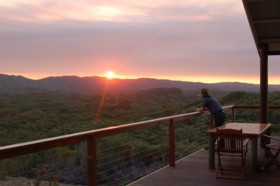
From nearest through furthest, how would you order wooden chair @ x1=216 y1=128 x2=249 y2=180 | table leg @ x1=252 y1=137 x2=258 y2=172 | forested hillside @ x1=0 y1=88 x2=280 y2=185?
wooden chair @ x1=216 y1=128 x2=249 y2=180 → table leg @ x1=252 y1=137 x2=258 y2=172 → forested hillside @ x1=0 y1=88 x2=280 y2=185

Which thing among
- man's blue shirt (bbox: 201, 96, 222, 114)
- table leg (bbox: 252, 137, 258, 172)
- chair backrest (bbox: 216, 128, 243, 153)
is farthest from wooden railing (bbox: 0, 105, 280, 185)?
man's blue shirt (bbox: 201, 96, 222, 114)

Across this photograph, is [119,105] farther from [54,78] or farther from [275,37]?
[275,37]

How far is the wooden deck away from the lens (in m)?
5.82

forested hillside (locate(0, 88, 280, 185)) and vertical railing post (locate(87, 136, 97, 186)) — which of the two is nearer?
vertical railing post (locate(87, 136, 97, 186))

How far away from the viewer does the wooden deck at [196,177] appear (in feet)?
19.1

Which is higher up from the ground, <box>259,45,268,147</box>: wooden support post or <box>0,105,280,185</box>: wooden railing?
<box>259,45,268,147</box>: wooden support post

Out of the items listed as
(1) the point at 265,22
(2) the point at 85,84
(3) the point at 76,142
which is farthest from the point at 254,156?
(2) the point at 85,84

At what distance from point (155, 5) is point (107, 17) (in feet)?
5.93

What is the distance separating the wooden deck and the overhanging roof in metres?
2.61

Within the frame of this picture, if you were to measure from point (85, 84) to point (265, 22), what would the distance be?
31421 mm

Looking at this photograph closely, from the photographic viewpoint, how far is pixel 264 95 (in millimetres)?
8367

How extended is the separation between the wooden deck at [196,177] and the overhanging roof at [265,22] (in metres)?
2.61

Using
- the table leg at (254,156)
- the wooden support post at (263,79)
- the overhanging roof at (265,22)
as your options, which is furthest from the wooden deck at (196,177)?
the overhanging roof at (265,22)

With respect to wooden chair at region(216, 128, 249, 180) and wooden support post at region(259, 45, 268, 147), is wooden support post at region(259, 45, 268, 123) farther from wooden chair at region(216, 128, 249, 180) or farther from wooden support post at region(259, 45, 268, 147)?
wooden chair at region(216, 128, 249, 180)
